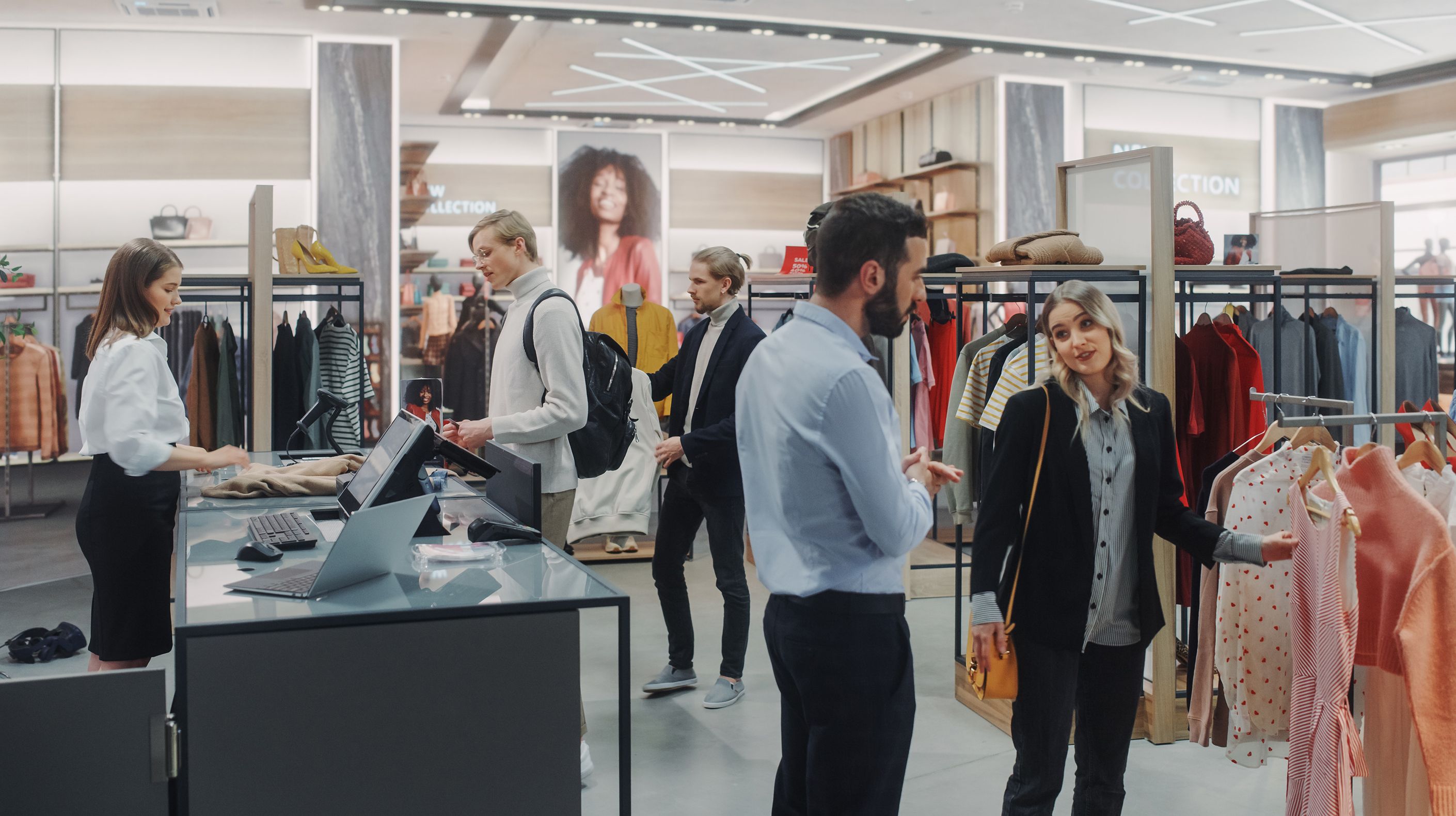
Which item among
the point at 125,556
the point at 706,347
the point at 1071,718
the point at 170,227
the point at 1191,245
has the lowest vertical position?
the point at 1071,718

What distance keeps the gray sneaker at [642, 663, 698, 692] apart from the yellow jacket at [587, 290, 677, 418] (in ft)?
9.86

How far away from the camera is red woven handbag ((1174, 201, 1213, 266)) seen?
374cm

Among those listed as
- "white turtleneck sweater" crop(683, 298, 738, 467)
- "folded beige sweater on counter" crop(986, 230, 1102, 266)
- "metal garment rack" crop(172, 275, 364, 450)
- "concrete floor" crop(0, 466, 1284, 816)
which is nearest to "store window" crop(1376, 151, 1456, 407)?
"concrete floor" crop(0, 466, 1284, 816)

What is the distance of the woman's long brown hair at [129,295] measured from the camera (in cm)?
290

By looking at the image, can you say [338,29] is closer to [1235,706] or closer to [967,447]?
[967,447]

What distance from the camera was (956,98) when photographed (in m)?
10.1

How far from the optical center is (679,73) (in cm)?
973

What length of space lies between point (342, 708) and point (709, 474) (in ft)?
6.02

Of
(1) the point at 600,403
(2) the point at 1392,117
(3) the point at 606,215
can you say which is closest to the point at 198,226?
(3) the point at 606,215

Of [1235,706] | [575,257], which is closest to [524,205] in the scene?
[575,257]

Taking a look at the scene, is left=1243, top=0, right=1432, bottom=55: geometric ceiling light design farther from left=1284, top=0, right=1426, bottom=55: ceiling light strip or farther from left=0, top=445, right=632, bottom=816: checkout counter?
left=0, top=445, right=632, bottom=816: checkout counter

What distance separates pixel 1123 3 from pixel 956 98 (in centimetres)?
264

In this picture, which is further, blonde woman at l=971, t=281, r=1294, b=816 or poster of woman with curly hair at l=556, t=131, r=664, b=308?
poster of woman with curly hair at l=556, t=131, r=664, b=308

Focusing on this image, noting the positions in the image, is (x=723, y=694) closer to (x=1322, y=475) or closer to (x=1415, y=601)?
(x=1322, y=475)
